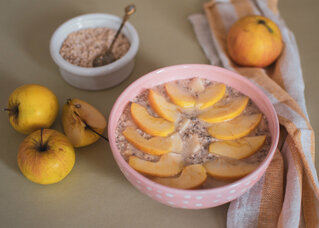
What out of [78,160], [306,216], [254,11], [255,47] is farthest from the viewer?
[254,11]

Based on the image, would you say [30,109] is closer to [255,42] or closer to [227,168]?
[227,168]

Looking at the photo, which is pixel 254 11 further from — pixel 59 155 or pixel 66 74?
pixel 59 155

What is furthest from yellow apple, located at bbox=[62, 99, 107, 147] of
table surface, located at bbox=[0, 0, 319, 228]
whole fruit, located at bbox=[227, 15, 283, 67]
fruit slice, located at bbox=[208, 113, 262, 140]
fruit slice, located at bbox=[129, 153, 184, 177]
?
whole fruit, located at bbox=[227, 15, 283, 67]

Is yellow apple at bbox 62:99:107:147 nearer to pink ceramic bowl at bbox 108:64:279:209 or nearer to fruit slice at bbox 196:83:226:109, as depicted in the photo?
pink ceramic bowl at bbox 108:64:279:209

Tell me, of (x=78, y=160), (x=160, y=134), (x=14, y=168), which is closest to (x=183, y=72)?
(x=160, y=134)

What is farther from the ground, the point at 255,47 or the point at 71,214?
the point at 255,47
